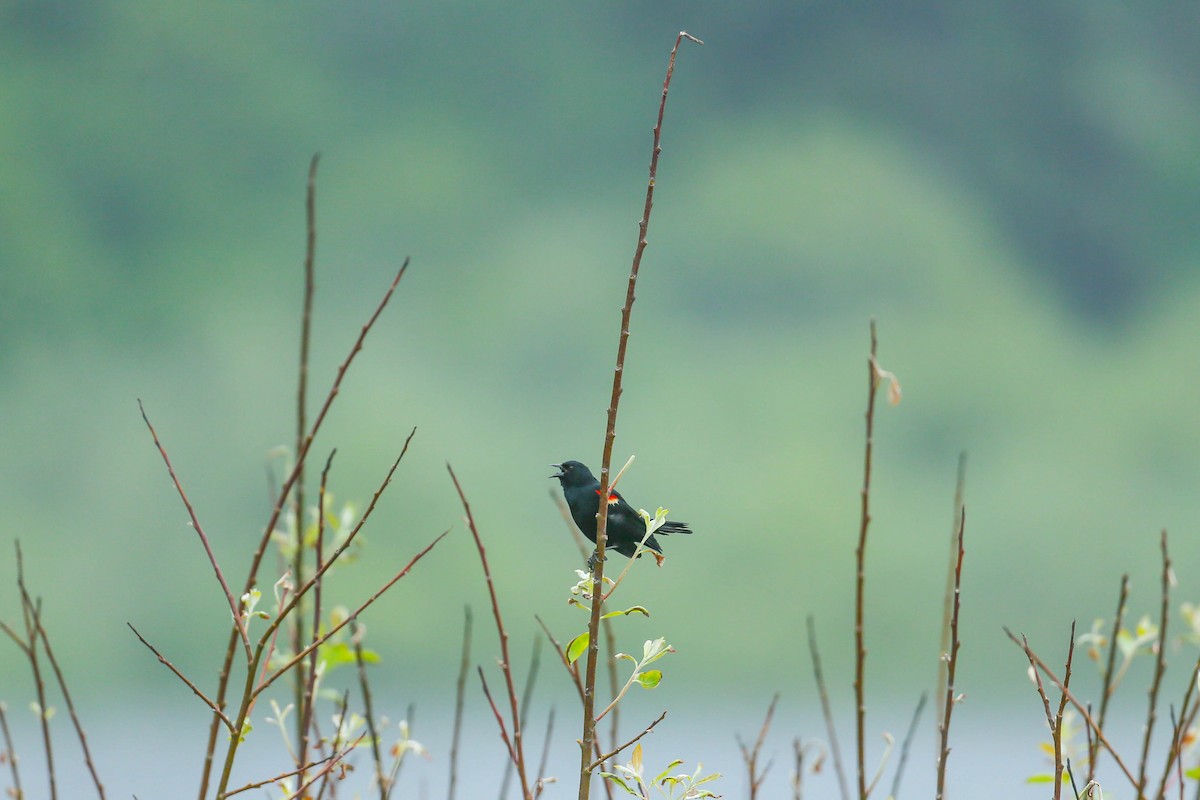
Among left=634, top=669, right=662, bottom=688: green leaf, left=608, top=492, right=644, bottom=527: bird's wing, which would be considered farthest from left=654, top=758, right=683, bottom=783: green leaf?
left=608, top=492, right=644, bottom=527: bird's wing

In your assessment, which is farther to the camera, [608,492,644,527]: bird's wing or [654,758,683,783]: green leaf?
[608,492,644,527]: bird's wing

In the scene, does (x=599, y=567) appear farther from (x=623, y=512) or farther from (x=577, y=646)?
(x=623, y=512)

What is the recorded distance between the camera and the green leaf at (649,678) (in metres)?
0.96

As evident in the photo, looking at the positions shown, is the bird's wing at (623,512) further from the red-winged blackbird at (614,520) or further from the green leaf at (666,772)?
the green leaf at (666,772)

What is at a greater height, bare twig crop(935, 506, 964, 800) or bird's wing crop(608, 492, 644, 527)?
bird's wing crop(608, 492, 644, 527)

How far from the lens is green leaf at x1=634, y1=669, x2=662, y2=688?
96cm

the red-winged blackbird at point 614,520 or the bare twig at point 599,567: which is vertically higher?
the red-winged blackbird at point 614,520

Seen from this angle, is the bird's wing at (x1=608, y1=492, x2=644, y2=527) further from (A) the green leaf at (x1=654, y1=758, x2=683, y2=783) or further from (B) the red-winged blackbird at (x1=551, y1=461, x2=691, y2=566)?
(A) the green leaf at (x1=654, y1=758, x2=683, y2=783)

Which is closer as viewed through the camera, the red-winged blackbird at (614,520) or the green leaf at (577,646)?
the green leaf at (577,646)

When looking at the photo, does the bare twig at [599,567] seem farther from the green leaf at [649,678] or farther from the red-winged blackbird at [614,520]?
the red-winged blackbird at [614,520]

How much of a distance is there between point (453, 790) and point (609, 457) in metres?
0.77

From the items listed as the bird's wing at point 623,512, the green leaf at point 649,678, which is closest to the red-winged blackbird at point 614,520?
the bird's wing at point 623,512

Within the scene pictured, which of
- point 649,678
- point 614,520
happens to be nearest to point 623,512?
point 614,520

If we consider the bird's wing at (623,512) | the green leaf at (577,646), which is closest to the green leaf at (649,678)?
the green leaf at (577,646)
